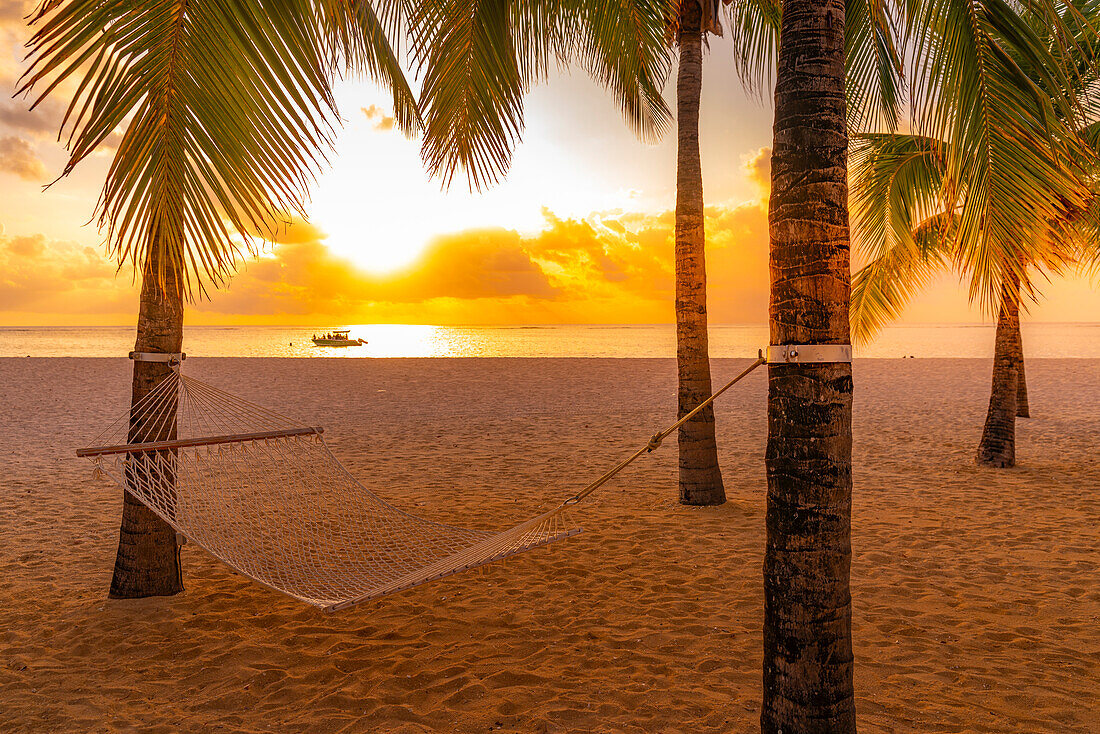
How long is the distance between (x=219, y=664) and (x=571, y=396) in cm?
1004

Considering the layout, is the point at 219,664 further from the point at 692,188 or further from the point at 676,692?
the point at 692,188

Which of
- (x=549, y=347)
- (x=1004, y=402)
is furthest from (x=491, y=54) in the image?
(x=549, y=347)

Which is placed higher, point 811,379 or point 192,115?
point 192,115

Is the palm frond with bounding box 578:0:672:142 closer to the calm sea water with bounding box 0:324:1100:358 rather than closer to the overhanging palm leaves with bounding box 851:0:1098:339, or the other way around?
the overhanging palm leaves with bounding box 851:0:1098:339

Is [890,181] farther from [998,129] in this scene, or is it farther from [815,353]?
[815,353]

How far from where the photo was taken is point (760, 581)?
Result: 11.4 ft

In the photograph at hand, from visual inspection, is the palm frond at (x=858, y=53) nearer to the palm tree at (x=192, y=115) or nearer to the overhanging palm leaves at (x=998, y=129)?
the overhanging palm leaves at (x=998, y=129)

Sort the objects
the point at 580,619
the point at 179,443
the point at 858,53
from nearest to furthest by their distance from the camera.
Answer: the point at 179,443, the point at 580,619, the point at 858,53

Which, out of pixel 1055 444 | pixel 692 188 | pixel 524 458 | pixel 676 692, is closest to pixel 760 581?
pixel 676 692

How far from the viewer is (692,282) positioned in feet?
15.7

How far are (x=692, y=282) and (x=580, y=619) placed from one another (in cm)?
260

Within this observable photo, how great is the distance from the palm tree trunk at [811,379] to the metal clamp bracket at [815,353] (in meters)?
0.02

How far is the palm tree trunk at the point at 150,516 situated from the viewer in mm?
3086

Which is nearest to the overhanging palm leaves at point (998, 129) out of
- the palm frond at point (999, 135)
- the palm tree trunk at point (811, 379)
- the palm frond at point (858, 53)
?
the palm frond at point (999, 135)
